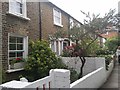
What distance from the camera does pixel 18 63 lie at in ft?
30.4

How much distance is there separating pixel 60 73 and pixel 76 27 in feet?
21.6

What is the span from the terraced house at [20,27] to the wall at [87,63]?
7.25ft

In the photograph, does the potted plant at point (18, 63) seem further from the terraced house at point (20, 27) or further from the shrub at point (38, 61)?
the shrub at point (38, 61)

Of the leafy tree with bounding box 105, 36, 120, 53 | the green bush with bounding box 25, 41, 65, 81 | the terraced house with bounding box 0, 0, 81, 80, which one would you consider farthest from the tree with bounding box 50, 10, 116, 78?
the leafy tree with bounding box 105, 36, 120, 53

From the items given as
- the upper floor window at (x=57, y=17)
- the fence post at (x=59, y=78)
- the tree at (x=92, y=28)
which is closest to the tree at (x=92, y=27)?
the tree at (x=92, y=28)

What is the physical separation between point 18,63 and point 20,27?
5.70 ft

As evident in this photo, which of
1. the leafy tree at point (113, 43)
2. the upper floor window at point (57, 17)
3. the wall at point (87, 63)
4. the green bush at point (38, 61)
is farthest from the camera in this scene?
the leafy tree at point (113, 43)

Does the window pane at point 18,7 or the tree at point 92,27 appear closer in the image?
the window pane at point 18,7

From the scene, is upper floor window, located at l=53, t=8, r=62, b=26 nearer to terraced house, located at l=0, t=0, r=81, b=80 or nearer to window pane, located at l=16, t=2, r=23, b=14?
terraced house, located at l=0, t=0, r=81, b=80

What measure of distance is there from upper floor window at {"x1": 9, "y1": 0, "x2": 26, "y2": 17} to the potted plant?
7.22ft

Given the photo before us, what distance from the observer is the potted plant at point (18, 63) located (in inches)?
355

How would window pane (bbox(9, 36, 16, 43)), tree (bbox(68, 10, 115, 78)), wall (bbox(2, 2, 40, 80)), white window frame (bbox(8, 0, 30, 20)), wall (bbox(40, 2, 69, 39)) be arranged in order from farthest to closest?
1. wall (bbox(40, 2, 69, 39))
2. tree (bbox(68, 10, 115, 78))
3. window pane (bbox(9, 36, 16, 43))
4. white window frame (bbox(8, 0, 30, 20))
5. wall (bbox(2, 2, 40, 80))

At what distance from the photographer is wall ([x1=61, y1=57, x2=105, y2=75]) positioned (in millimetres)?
12155

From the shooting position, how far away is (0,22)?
316 inches
